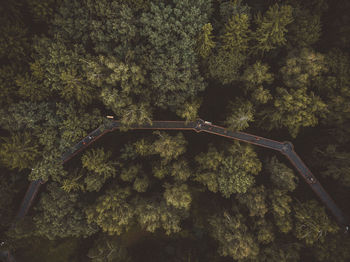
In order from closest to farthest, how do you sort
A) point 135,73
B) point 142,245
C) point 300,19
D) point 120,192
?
1. point 135,73
2. point 300,19
3. point 120,192
4. point 142,245

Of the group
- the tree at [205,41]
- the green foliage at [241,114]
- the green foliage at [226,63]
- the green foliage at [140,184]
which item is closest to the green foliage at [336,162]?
the green foliage at [241,114]

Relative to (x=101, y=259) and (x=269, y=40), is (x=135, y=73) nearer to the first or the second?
(x=269, y=40)

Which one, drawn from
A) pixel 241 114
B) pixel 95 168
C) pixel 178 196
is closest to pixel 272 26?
pixel 241 114

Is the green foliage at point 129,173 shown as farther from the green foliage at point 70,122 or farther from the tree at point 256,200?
the tree at point 256,200

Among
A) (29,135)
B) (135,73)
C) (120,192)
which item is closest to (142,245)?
(120,192)

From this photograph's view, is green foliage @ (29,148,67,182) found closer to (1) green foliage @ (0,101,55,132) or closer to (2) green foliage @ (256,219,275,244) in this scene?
Result: (1) green foliage @ (0,101,55,132)

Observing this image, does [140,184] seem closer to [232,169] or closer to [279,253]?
[232,169]
